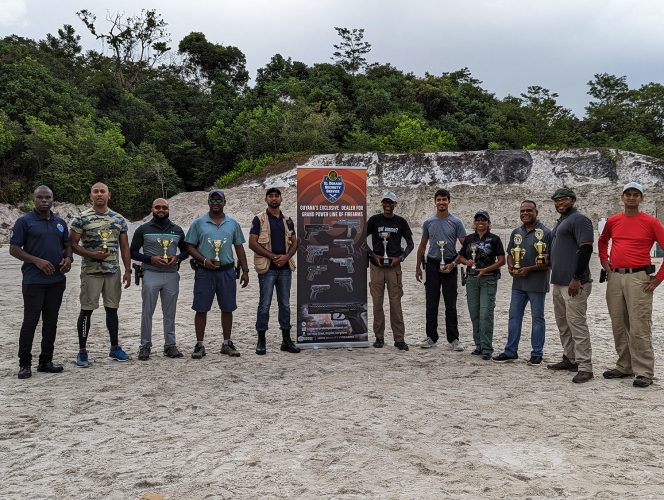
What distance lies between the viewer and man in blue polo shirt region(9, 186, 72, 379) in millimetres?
5531

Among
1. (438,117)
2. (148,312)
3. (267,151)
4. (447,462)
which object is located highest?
(438,117)

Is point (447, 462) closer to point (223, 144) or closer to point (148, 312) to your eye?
point (148, 312)

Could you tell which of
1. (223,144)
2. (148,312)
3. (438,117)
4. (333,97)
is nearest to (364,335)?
(148,312)

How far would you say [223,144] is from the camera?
33500 millimetres

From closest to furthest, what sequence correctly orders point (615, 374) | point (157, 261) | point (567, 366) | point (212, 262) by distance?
point (615, 374)
point (567, 366)
point (157, 261)
point (212, 262)

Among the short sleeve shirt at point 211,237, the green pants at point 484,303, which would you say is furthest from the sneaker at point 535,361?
the short sleeve shirt at point 211,237

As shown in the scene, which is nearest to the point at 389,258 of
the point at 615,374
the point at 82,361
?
the point at 615,374

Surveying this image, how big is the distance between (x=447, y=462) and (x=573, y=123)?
4383cm

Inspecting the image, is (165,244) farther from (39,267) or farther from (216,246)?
(39,267)

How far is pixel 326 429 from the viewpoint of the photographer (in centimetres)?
427

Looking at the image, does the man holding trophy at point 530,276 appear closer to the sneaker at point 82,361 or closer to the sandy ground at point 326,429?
the sandy ground at point 326,429

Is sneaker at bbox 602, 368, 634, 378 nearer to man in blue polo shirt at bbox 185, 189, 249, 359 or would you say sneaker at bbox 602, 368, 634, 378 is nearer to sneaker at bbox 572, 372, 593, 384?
sneaker at bbox 572, 372, 593, 384

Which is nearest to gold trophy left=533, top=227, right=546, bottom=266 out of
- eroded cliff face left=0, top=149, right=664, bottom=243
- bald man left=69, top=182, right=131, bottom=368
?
bald man left=69, top=182, right=131, bottom=368

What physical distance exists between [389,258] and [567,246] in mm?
2142
